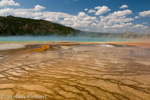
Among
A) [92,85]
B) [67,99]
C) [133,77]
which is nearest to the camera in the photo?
[67,99]

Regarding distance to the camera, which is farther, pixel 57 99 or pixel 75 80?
pixel 75 80

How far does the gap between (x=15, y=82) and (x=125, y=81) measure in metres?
3.31

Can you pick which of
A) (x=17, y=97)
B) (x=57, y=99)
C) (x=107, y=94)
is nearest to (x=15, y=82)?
(x=17, y=97)

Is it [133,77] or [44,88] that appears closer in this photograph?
[44,88]

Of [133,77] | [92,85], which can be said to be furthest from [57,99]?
[133,77]

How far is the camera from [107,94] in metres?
2.69

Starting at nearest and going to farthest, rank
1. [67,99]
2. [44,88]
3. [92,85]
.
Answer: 1. [67,99]
2. [44,88]
3. [92,85]

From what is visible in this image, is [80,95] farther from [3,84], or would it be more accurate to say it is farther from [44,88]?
[3,84]

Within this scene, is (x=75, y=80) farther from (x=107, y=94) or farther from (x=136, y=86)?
(x=136, y=86)

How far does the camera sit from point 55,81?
341 centimetres

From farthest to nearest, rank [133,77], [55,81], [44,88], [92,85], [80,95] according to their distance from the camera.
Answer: [133,77], [55,81], [92,85], [44,88], [80,95]

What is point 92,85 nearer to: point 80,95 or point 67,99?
point 80,95

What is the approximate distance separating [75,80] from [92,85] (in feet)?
1.94

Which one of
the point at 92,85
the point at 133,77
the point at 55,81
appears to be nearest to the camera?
the point at 92,85
